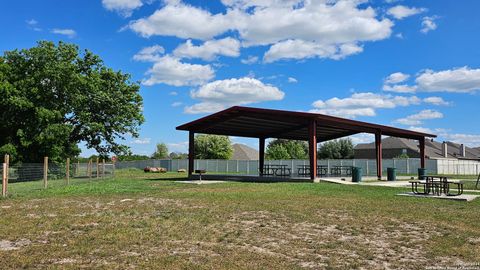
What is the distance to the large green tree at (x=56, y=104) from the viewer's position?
104 ft

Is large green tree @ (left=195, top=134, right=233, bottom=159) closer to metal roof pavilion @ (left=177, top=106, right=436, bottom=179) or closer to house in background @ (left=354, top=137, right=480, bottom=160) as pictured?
house in background @ (left=354, top=137, right=480, bottom=160)

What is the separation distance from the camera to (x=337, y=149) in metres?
71.9

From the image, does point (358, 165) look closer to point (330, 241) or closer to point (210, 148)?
point (210, 148)

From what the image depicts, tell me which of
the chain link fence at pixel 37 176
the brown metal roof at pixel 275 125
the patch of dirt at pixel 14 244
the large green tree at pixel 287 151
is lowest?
the patch of dirt at pixel 14 244

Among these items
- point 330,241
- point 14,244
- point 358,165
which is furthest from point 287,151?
point 14,244

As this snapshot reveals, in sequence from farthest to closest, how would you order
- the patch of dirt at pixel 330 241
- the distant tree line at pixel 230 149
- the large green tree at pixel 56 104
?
the distant tree line at pixel 230 149 → the large green tree at pixel 56 104 → the patch of dirt at pixel 330 241

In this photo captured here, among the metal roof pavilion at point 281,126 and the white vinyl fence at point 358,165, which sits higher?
the metal roof pavilion at point 281,126

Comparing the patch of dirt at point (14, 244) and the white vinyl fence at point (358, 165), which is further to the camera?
the white vinyl fence at point (358, 165)

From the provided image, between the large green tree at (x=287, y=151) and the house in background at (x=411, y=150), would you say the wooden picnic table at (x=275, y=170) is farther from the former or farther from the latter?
the house in background at (x=411, y=150)

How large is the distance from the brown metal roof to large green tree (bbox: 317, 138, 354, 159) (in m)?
33.2

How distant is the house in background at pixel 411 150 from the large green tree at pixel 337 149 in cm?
186

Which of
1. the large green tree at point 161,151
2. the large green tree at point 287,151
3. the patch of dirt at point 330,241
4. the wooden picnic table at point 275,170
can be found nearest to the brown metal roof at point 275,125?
the wooden picnic table at point 275,170

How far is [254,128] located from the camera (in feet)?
106

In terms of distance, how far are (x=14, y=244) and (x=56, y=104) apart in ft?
93.9
